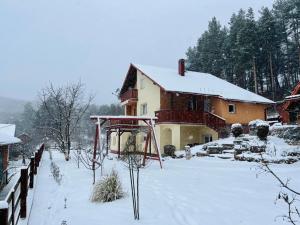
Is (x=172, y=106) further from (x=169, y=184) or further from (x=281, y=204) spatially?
(x=281, y=204)

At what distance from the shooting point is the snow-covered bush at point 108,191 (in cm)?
891

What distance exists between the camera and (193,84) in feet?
103

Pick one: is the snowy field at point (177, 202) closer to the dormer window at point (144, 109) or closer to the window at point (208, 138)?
the window at point (208, 138)

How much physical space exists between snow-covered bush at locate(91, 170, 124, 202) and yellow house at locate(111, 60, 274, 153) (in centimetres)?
1842

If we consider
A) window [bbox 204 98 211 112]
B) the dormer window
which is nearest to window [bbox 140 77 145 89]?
the dormer window

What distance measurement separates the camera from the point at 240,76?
5234 cm

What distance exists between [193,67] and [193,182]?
47644 mm

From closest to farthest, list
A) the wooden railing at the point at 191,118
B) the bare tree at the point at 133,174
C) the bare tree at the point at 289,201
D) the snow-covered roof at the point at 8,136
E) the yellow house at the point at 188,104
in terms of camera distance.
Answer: the bare tree at the point at 289,201 → the bare tree at the point at 133,174 → the snow-covered roof at the point at 8,136 → the wooden railing at the point at 191,118 → the yellow house at the point at 188,104

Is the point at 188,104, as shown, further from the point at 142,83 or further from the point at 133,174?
the point at 133,174

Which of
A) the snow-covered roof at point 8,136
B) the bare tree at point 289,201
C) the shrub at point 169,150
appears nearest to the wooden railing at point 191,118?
the shrub at point 169,150

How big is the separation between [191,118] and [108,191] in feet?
64.6

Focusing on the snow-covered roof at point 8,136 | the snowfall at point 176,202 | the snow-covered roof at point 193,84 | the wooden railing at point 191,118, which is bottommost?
the snowfall at point 176,202

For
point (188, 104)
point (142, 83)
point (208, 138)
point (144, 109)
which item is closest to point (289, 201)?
point (208, 138)

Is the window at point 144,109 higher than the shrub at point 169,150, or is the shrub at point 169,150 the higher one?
the window at point 144,109
